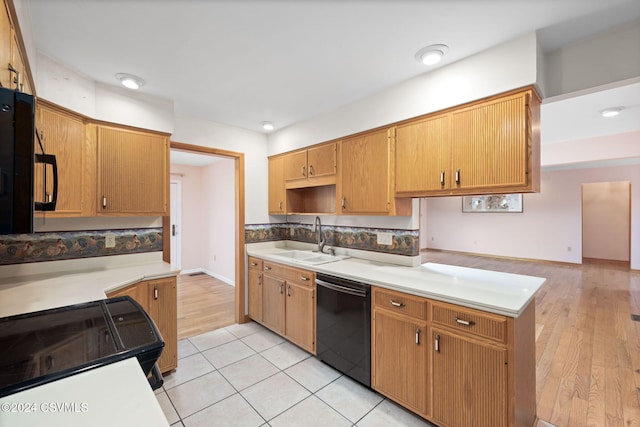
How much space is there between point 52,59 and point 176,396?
2.61 metres

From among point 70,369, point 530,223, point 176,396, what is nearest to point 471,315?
point 70,369

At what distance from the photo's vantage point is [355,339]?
2232 millimetres

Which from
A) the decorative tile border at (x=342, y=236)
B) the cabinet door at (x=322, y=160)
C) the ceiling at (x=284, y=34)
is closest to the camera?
the ceiling at (x=284, y=34)

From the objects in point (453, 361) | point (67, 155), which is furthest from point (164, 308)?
point (453, 361)

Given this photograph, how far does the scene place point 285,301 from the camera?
9.62ft

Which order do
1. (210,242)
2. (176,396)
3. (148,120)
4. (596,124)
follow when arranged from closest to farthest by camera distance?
(176,396) → (148,120) → (596,124) → (210,242)

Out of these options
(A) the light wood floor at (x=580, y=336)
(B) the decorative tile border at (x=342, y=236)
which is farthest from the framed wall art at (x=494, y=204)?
(B) the decorative tile border at (x=342, y=236)

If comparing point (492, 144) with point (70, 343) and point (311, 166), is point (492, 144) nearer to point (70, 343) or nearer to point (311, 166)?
point (311, 166)

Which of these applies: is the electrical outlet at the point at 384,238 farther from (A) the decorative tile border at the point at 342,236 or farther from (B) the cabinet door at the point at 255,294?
(B) the cabinet door at the point at 255,294

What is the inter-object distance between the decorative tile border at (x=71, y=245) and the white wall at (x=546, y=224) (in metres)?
8.48

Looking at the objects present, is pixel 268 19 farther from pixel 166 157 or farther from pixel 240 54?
pixel 166 157

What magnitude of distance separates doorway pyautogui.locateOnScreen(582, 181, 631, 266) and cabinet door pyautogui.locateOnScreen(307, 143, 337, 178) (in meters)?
8.74

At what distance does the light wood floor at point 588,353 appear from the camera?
2.01 m

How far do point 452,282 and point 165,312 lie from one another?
2311mm
